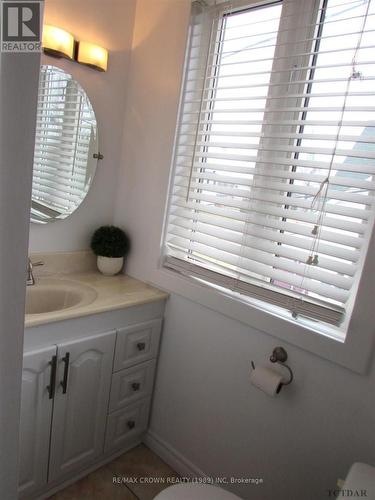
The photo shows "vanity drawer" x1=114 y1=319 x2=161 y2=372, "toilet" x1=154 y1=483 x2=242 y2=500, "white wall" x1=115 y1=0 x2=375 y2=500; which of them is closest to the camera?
"toilet" x1=154 y1=483 x2=242 y2=500

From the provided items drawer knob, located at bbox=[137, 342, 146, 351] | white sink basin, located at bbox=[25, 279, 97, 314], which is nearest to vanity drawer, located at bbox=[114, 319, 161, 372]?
drawer knob, located at bbox=[137, 342, 146, 351]

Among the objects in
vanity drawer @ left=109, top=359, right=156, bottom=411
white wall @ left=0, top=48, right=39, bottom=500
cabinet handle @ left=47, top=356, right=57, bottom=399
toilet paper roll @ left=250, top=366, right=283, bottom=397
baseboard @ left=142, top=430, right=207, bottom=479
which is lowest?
baseboard @ left=142, top=430, right=207, bottom=479

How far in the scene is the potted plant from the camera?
5.86 ft

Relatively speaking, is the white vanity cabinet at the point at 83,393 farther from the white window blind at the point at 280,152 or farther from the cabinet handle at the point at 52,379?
the white window blind at the point at 280,152

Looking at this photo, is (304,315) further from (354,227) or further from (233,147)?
(233,147)

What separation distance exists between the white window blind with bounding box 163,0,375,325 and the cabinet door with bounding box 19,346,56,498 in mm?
714

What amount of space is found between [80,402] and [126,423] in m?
0.35

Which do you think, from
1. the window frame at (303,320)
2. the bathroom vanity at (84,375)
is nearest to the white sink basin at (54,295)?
the bathroom vanity at (84,375)

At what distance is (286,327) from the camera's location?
48.9 inches

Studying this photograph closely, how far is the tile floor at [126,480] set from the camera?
4.89 ft

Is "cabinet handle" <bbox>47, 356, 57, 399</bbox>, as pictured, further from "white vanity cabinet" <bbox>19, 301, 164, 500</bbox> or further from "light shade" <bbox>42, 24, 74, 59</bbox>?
"light shade" <bbox>42, 24, 74, 59</bbox>

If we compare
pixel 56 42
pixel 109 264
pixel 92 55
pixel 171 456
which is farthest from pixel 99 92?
pixel 171 456

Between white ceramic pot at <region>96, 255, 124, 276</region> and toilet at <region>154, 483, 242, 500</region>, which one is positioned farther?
white ceramic pot at <region>96, 255, 124, 276</region>

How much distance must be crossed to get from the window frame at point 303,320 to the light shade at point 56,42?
68 cm
